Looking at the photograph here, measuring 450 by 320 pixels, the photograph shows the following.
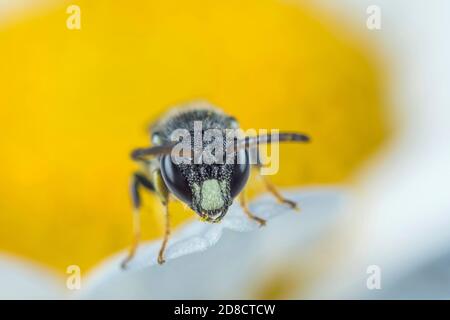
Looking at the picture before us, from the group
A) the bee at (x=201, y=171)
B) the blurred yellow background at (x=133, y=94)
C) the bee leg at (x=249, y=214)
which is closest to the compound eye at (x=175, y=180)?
the bee at (x=201, y=171)

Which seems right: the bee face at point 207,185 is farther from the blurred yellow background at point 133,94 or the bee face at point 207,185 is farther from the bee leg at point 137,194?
the blurred yellow background at point 133,94

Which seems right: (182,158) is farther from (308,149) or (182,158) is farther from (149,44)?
(149,44)

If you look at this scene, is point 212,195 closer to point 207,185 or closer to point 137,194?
point 207,185

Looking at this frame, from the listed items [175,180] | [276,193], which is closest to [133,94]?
[276,193]

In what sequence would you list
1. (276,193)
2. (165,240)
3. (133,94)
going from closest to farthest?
(165,240), (276,193), (133,94)

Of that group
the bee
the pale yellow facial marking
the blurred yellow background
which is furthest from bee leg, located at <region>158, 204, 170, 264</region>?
the blurred yellow background

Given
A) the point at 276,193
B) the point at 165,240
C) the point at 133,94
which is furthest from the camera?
the point at 133,94

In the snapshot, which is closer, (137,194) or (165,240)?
(165,240)
